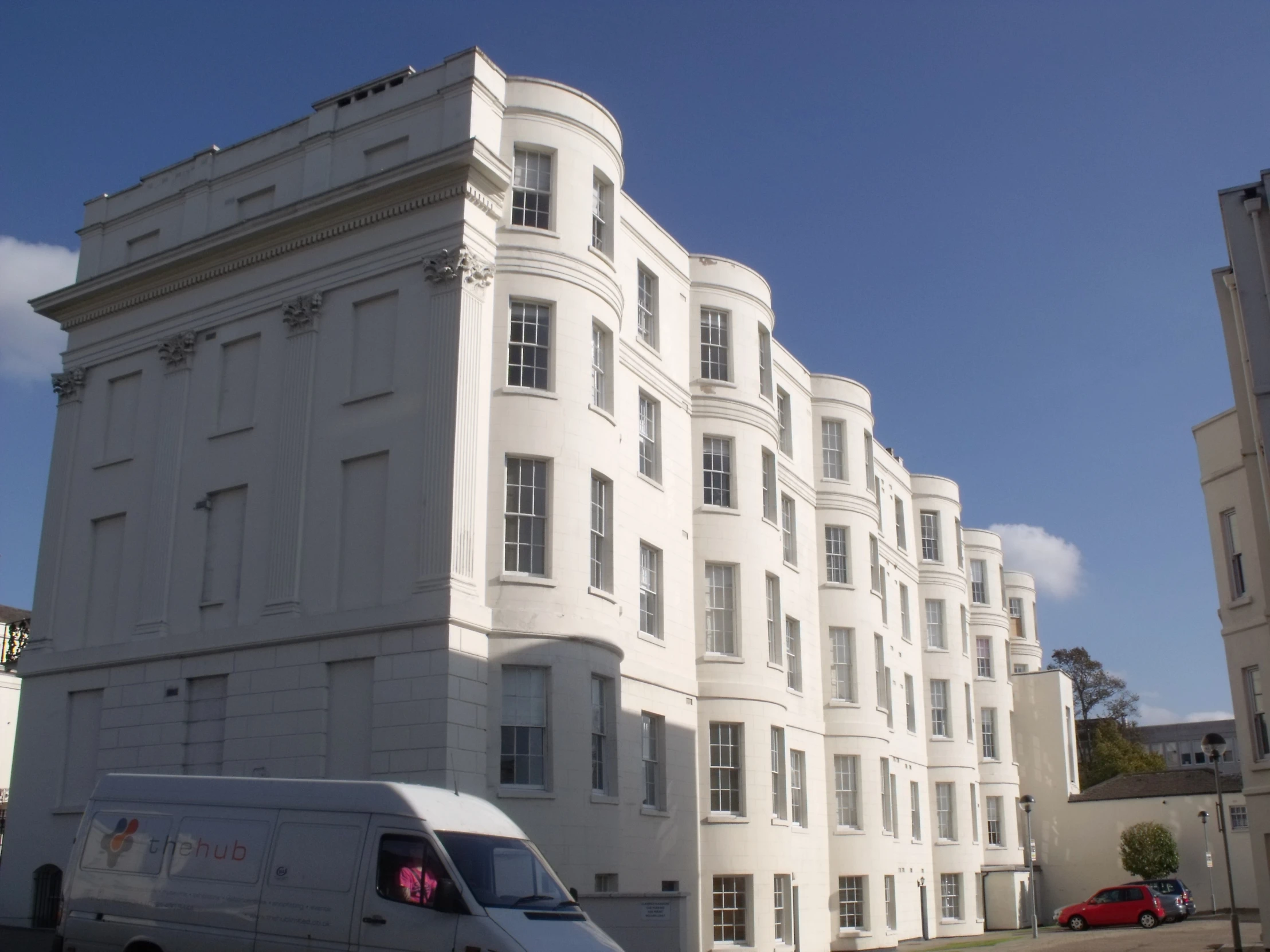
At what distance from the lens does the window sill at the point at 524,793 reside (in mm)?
21578

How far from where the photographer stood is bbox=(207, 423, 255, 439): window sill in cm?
2573

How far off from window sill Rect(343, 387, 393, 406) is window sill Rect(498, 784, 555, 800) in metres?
7.76

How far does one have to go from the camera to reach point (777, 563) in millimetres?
32031

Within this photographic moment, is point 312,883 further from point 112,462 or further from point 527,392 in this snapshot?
point 112,462

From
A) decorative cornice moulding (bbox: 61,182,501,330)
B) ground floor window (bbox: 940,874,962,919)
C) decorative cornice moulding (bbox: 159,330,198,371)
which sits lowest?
ground floor window (bbox: 940,874,962,919)

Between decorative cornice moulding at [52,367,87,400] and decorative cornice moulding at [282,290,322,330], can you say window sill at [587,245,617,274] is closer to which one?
decorative cornice moulding at [282,290,322,330]

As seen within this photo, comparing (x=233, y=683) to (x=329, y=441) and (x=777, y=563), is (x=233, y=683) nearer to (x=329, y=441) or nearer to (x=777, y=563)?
(x=329, y=441)

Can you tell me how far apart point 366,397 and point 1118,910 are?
35046mm

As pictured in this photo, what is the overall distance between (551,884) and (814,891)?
847 inches

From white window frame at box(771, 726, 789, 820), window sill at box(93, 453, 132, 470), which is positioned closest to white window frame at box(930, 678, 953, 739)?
white window frame at box(771, 726, 789, 820)

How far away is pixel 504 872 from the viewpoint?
13617 mm

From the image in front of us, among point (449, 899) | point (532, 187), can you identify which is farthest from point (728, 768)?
point (449, 899)

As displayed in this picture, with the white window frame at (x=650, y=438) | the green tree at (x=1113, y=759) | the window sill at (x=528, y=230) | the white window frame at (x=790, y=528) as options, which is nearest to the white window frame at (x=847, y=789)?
the white window frame at (x=790, y=528)

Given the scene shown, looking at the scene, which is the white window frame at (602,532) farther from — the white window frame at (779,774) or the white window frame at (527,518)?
the white window frame at (779,774)
